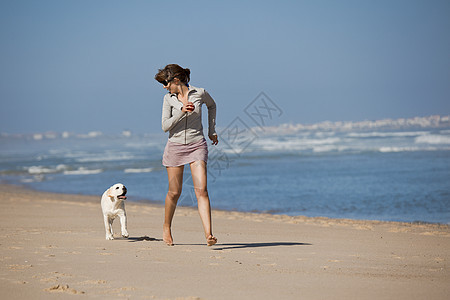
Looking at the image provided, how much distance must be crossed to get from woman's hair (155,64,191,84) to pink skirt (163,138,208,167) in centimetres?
65

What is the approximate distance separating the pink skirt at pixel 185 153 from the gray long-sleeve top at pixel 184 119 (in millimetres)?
47

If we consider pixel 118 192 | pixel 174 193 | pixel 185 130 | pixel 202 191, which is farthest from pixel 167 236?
pixel 185 130

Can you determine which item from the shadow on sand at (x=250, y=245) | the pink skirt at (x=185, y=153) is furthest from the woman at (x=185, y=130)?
the shadow on sand at (x=250, y=245)

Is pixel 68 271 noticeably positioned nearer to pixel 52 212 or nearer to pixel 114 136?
pixel 52 212

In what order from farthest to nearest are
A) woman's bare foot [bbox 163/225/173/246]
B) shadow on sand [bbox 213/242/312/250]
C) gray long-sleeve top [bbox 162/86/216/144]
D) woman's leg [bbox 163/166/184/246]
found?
shadow on sand [bbox 213/242/312/250], woman's bare foot [bbox 163/225/173/246], woman's leg [bbox 163/166/184/246], gray long-sleeve top [bbox 162/86/216/144]

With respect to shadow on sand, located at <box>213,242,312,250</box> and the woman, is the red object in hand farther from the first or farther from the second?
shadow on sand, located at <box>213,242,312,250</box>

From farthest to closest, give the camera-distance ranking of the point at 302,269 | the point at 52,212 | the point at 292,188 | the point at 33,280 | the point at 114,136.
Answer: the point at 114,136, the point at 292,188, the point at 52,212, the point at 302,269, the point at 33,280

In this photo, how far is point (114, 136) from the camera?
255ft

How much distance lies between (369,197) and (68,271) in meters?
10.0

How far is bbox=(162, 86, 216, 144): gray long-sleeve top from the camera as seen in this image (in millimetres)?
5227

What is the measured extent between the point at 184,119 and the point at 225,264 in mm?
1543

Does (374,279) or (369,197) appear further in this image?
(369,197)

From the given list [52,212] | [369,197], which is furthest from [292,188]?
[52,212]

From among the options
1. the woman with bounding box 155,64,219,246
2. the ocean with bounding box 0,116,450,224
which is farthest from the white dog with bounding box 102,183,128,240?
the ocean with bounding box 0,116,450,224
